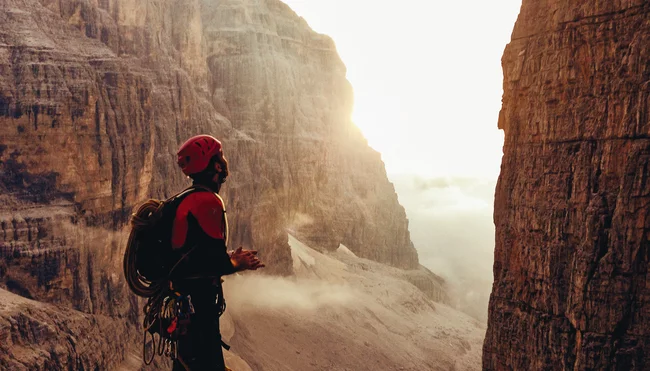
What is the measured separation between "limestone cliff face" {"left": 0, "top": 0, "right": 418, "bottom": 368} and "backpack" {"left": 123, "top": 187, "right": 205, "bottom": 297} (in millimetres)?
24534

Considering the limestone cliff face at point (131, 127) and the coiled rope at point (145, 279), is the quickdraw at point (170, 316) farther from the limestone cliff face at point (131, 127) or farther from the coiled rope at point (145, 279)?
the limestone cliff face at point (131, 127)

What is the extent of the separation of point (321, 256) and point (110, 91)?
153 feet

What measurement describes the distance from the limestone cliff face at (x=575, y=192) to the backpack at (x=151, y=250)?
19.5 m

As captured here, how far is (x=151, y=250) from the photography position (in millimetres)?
7336

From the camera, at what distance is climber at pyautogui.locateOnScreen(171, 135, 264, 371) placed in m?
7.22

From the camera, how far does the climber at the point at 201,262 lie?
722cm

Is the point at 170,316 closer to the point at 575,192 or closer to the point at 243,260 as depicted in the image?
the point at 243,260

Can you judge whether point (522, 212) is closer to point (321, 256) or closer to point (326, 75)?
point (321, 256)

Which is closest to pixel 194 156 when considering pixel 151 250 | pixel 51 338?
pixel 151 250

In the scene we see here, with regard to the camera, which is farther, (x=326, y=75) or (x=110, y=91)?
(x=326, y=75)

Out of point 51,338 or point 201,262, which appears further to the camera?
point 51,338

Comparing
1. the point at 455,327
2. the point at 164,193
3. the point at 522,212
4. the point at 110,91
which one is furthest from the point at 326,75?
the point at 522,212

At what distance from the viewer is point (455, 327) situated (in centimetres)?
7394

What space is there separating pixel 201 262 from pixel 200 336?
3.14 ft
